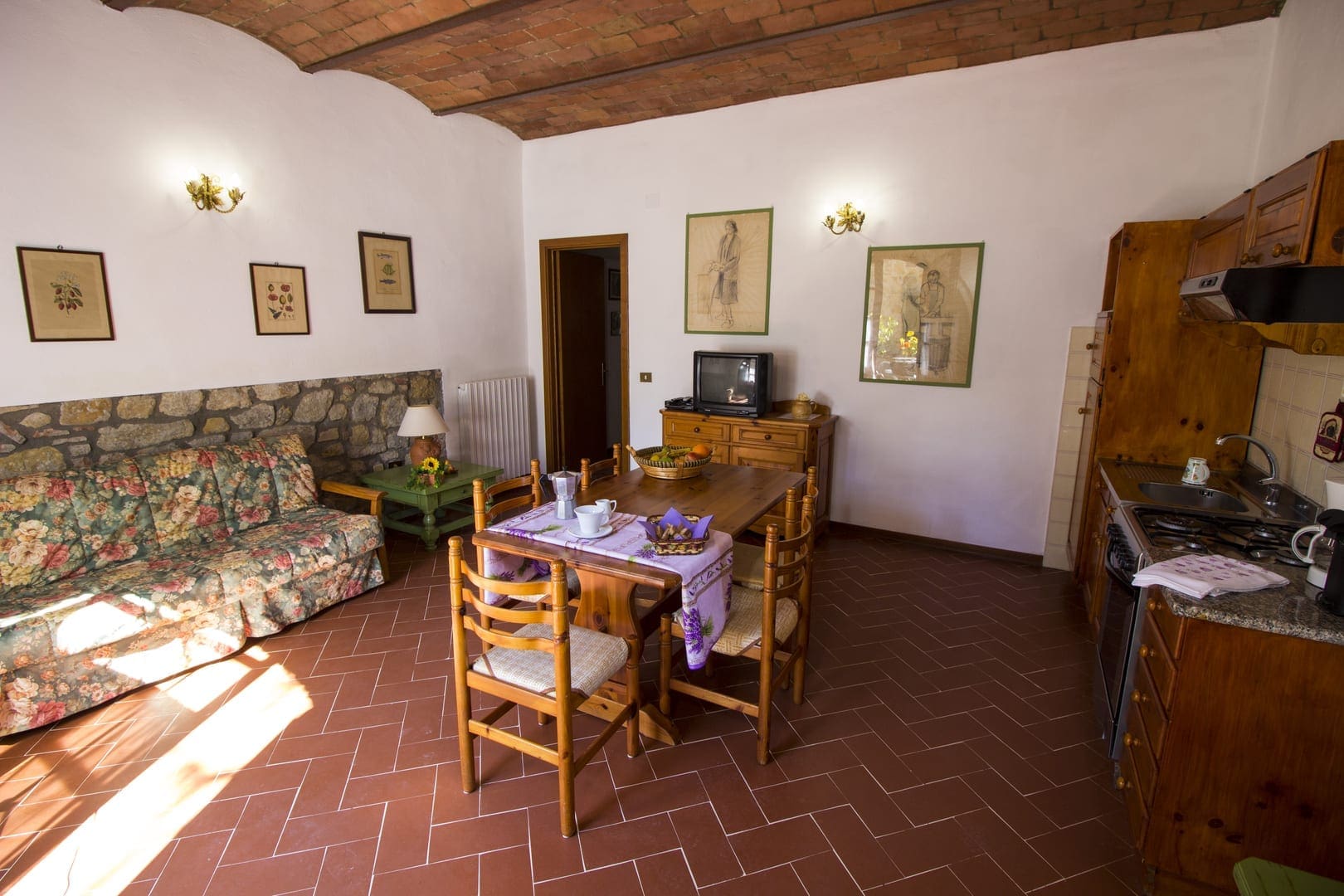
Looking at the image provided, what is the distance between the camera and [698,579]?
2.09 m

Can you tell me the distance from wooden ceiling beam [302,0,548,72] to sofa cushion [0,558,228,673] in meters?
2.74

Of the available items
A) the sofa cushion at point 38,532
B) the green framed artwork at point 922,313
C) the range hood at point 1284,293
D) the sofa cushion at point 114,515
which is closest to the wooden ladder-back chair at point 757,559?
the range hood at point 1284,293

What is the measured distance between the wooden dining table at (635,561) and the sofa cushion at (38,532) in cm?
205

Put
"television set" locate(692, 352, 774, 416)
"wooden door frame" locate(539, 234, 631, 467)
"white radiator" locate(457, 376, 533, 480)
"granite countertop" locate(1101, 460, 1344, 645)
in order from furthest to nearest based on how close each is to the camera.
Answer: "wooden door frame" locate(539, 234, 631, 467) < "white radiator" locate(457, 376, 533, 480) < "television set" locate(692, 352, 774, 416) < "granite countertop" locate(1101, 460, 1344, 645)

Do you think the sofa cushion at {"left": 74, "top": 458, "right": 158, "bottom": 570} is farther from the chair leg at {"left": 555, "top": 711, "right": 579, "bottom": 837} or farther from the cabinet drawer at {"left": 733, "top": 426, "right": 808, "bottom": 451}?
the cabinet drawer at {"left": 733, "top": 426, "right": 808, "bottom": 451}

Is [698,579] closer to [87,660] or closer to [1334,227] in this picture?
[1334,227]

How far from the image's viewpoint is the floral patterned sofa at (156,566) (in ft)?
8.23

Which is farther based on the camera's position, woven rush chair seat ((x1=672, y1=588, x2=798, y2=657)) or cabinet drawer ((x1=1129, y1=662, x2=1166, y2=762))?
woven rush chair seat ((x1=672, y1=588, x2=798, y2=657))

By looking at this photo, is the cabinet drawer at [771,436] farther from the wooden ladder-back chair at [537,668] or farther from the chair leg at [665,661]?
the wooden ladder-back chair at [537,668]

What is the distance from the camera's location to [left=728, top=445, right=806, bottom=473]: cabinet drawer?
13.9ft

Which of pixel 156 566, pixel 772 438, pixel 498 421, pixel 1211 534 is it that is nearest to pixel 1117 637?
pixel 1211 534

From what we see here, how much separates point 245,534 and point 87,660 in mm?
943

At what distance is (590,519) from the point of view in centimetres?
227

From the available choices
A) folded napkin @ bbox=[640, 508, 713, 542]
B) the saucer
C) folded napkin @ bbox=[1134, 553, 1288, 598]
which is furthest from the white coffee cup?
folded napkin @ bbox=[1134, 553, 1288, 598]
